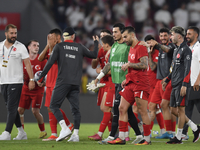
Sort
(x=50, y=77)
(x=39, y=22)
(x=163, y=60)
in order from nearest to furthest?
1. (x=50, y=77)
2. (x=163, y=60)
3. (x=39, y=22)

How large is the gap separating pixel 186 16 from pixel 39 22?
627cm

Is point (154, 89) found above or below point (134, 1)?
below

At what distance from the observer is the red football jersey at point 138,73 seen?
630 cm

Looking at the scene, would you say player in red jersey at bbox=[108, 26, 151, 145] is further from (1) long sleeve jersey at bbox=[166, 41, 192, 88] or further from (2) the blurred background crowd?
(2) the blurred background crowd

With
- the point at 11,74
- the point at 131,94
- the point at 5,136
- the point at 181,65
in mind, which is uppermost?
the point at 181,65

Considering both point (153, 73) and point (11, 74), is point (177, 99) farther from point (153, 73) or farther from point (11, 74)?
point (11, 74)

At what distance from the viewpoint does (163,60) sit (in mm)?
8211

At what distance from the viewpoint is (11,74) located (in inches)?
296

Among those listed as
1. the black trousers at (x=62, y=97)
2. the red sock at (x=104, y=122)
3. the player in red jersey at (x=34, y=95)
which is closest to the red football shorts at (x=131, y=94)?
the black trousers at (x=62, y=97)

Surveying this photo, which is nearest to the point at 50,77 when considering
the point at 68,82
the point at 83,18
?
the point at 68,82

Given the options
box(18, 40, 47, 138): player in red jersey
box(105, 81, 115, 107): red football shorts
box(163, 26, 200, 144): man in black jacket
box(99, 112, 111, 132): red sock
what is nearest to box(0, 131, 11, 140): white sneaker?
box(18, 40, 47, 138): player in red jersey

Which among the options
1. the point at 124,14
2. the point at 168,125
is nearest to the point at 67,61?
the point at 168,125

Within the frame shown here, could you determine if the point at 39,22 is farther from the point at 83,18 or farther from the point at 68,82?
the point at 68,82

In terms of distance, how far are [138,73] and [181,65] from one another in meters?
1.03
